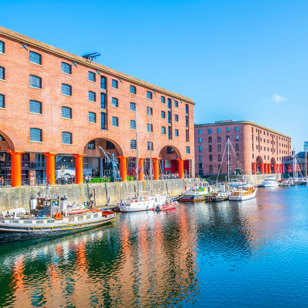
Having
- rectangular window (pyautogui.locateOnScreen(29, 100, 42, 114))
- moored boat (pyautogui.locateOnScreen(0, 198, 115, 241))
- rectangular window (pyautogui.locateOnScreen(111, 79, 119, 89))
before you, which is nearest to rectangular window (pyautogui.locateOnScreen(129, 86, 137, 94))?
rectangular window (pyautogui.locateOnScreen(111, 79, 119, 89))

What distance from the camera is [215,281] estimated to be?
21.2 m

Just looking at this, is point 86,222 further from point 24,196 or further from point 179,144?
point 179,144

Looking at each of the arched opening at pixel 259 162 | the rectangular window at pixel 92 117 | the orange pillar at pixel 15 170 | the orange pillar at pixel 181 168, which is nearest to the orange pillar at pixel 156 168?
the orange pillar at pixel 181 168

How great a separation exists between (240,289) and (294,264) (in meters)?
6.55

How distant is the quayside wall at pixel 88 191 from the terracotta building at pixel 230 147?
45.6 meters

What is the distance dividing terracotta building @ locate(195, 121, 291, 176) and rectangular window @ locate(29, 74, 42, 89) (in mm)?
72487

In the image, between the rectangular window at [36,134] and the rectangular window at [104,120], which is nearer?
the rectangular window at [36,134]

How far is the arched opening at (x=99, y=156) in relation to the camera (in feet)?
205

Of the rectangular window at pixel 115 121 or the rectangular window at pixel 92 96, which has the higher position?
the rectangular window at pixel 92 96

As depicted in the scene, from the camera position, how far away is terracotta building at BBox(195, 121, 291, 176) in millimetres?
113812

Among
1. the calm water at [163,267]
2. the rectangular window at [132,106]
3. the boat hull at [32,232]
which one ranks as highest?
the rectangular window at [132,106]

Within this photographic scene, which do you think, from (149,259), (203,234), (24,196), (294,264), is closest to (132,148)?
(24,196)

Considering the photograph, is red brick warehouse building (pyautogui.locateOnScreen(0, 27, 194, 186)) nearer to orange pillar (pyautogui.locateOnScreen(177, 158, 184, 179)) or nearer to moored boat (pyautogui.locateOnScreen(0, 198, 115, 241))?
orange pillar (pyautogui.locateOnScreen(177, 158, 184, 179))

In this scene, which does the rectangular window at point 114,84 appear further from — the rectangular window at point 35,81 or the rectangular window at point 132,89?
the rectangular window at point 35,81
